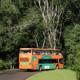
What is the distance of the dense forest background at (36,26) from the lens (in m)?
58.5

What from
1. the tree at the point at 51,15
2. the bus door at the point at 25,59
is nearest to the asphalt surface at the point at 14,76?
the bus door at the point at 25,59

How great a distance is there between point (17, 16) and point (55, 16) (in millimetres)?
6056

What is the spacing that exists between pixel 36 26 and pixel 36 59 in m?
8.94

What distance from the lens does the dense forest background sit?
58500 millimetres

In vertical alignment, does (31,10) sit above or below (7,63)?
above

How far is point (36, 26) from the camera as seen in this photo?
60.2m

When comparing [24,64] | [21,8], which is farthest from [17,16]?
[24,64]

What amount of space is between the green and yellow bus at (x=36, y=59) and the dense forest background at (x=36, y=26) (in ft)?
12.4

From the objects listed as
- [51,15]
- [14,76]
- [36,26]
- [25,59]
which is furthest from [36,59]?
[14,76]

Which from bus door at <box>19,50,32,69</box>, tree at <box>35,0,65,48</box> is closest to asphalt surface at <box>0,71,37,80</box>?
bus door at <box>19,50,32,69</box>

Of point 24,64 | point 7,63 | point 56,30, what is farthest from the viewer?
point 56,30

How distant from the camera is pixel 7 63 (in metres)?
58.5

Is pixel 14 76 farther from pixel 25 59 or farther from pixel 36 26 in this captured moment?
pixel 36 26

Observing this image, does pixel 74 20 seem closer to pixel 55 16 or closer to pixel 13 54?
pixel 55 16
